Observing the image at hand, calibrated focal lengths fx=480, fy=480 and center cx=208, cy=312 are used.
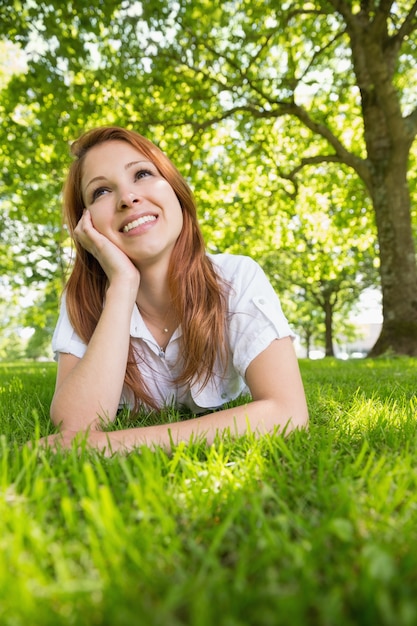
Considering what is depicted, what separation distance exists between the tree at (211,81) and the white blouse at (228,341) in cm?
677

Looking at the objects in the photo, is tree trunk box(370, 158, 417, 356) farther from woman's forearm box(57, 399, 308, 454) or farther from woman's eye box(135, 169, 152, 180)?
woman's forearm box(57, 399, 308, 454)

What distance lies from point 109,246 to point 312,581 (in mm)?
2353

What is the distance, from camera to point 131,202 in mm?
2838

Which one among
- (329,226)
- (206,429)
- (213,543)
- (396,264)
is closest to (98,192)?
(206,429)

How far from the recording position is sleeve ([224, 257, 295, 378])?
8.39ft

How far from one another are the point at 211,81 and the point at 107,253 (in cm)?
906

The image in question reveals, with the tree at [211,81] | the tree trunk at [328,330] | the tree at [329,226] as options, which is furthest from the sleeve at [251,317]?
the tree trunk at [328,330]

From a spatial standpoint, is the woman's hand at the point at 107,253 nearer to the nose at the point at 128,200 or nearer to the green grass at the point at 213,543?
the nose at the point at 128,200

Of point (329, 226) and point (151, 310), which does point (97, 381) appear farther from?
point (329, 226)

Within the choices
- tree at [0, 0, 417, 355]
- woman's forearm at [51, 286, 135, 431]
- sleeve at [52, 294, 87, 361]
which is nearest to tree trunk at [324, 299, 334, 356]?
tree at [0, 0, 417, 355]

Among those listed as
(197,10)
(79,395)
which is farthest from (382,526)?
(197,10)

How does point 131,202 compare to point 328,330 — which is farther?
point 328,330

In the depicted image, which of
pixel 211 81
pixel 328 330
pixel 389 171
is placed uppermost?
pixel 211 81

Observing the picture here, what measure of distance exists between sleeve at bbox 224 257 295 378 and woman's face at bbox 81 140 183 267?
0.54 metres
